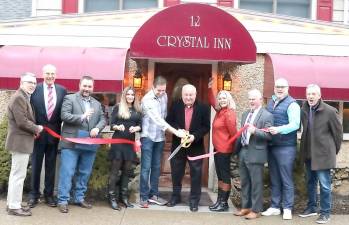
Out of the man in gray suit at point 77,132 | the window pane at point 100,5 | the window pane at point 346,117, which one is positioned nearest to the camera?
the man in gray suit at point 77,132

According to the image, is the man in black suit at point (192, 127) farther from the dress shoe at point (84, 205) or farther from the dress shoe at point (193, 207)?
the dress shoe at point (84, 205)

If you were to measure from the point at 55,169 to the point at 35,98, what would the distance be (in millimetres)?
1193

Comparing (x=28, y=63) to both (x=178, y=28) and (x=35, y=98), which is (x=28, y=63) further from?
(x=178, y=28)

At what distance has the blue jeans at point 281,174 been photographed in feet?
22.2

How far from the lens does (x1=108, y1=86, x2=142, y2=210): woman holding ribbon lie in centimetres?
697

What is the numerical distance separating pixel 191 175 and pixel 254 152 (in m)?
1.04

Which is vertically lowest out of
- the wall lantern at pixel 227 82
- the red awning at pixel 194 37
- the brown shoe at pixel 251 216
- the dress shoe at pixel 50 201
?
the brown shoe at pixel 251 216

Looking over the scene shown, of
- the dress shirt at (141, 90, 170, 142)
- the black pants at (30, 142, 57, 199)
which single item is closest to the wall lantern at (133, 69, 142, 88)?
the dress shirt at (141, 90, 170, 142)

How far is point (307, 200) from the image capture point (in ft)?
24.5

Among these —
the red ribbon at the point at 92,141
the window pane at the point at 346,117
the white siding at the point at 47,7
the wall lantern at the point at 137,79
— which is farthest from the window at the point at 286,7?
the red ribbon at the point at 92,141

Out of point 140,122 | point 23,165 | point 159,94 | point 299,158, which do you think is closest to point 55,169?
point 23,165

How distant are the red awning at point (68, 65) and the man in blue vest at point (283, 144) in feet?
8.36

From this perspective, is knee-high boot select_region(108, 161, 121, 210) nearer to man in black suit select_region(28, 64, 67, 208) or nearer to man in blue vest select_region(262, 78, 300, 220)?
man in black suit select_region(28, 64, 67, 208)

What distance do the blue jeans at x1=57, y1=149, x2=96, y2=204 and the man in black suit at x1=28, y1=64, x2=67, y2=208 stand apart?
0.70 feet
